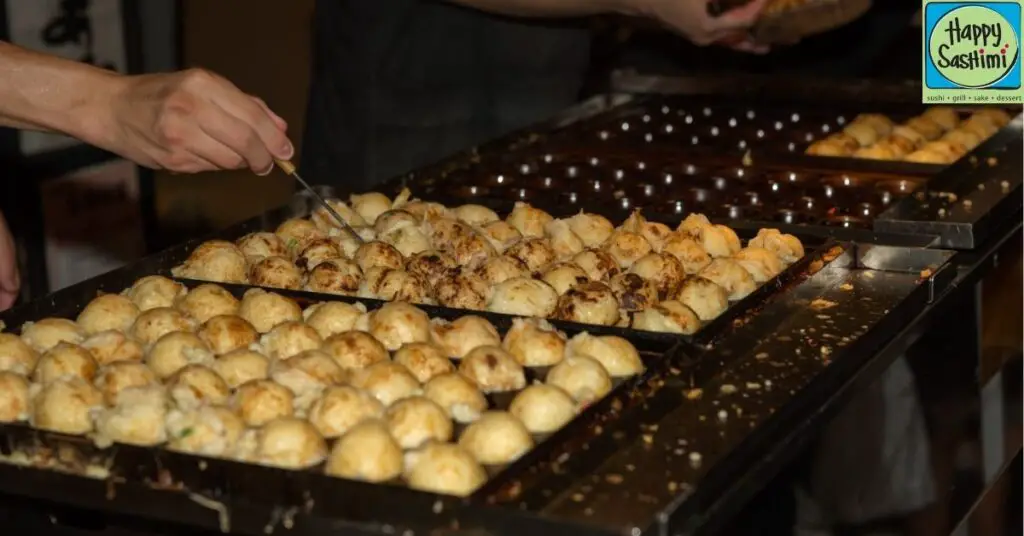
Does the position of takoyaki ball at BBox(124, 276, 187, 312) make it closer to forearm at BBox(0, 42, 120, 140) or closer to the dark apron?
forearm at BBox(0, 42, 120, 140)

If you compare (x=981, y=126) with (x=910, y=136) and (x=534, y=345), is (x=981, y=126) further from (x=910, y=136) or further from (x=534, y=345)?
(x=534, y=345)

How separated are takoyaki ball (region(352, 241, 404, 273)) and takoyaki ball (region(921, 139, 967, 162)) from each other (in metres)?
1.45

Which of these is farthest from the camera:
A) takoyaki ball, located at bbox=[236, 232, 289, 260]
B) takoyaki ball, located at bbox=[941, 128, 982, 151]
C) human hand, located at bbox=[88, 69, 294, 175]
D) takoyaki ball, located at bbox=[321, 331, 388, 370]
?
takoyaki ball, located at bbox=[941, 128, 982, 151]

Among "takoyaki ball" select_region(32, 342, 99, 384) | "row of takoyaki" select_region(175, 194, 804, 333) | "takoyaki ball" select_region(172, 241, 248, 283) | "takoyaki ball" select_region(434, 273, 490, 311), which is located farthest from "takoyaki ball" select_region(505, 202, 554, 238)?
"takoyaki ball" select_region(32, 342, 99, 384)

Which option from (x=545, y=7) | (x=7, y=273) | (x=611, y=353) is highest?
(x=545, y=7)

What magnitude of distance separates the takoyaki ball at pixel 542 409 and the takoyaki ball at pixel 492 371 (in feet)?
0.30

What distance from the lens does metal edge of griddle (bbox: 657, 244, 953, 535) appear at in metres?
1.58

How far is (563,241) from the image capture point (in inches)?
99.1

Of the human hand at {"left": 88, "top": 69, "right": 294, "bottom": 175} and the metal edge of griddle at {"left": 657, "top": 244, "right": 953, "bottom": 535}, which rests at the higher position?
the human hand at {"left": 88, "top": 69, "right": 294, "bottom": 175}

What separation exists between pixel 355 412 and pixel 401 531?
0.29 metres

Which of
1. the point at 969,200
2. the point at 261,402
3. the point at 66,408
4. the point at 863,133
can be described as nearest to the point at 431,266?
the point at 261,402

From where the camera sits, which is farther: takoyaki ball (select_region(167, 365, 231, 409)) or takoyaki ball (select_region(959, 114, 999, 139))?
takoyaki ball (select_region(959, 114, 999, 139))

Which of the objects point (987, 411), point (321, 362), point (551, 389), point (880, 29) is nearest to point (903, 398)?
point (987, 411)

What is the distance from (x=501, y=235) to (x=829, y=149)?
42.0 inches
